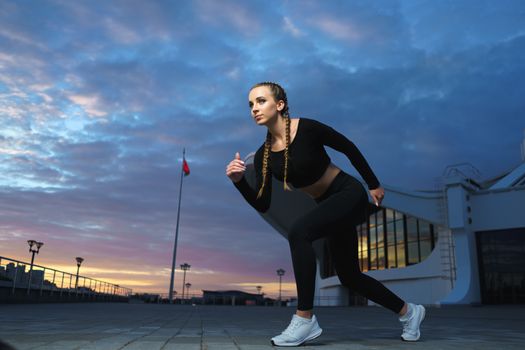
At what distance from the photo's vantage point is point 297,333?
9.50 feet

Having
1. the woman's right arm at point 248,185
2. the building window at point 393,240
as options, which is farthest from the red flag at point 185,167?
Result: the woman's right arm at point 248,185

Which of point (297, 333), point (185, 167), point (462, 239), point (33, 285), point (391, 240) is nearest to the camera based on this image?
point (297, 333)

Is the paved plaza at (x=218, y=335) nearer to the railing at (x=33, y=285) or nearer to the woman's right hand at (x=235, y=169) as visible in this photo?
the woman's right hand at (x=235, y=169)

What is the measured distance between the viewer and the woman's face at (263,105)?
3.41 m

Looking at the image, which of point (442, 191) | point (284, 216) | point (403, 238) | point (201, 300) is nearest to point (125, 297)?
point (201, 300)

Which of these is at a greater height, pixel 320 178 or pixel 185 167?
pixel 185 167

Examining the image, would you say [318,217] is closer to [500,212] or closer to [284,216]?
[500,212]

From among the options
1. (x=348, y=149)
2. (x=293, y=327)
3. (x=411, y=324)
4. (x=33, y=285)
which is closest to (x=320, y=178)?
(x=348, y=149)

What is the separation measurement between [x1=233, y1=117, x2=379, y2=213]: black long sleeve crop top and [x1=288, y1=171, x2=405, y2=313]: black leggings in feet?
0.61

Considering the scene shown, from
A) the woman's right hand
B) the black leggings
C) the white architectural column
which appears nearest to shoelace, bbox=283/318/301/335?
the black leggings

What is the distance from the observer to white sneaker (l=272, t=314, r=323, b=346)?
113 inches

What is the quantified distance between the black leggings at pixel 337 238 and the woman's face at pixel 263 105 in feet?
2.43

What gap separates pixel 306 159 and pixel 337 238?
0.72 metres

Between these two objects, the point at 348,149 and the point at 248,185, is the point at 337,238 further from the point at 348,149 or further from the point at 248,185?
the point at 248,185
